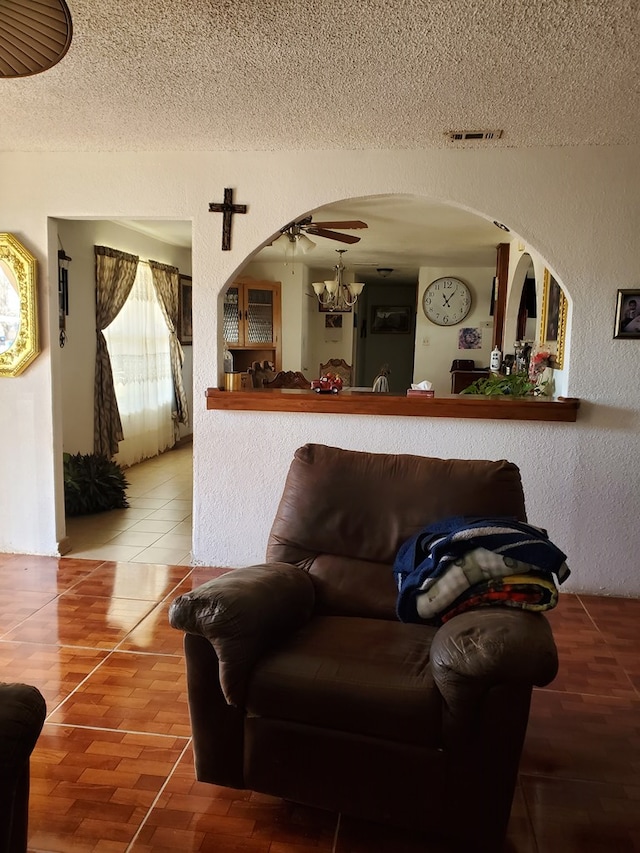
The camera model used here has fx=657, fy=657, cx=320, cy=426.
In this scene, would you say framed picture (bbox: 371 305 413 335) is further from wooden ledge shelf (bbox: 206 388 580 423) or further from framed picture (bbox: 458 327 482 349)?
wooden ledge shelf (bbox: 206 388 580 423)

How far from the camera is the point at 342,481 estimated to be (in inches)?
91.5

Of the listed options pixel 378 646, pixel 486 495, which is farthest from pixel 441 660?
pixel 486 495

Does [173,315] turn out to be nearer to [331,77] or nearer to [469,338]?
[469,338]

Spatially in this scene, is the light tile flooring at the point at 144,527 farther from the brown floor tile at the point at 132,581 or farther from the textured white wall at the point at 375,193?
the textured white wall at the point at 375,193

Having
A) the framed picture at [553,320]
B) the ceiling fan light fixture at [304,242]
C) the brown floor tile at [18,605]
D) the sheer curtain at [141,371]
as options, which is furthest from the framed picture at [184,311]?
the brown floor tile at [18,605]

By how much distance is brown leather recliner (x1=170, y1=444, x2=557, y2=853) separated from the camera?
5.24 feet

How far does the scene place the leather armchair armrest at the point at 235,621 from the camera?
5.71 ft

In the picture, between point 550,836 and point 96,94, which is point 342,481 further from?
point 96,94

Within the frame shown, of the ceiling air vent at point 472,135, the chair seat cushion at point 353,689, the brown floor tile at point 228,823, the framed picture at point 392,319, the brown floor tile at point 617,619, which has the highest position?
the ceiling air vent at point 472,135

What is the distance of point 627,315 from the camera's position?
3.33 metres

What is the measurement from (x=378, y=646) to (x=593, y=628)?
164 cm

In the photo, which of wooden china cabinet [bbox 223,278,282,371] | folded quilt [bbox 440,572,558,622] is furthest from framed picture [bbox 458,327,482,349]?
folded quilt [bbox 440,572,558,622]

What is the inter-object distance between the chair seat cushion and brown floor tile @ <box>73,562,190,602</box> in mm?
1640

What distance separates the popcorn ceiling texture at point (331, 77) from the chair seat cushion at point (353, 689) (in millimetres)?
1896
